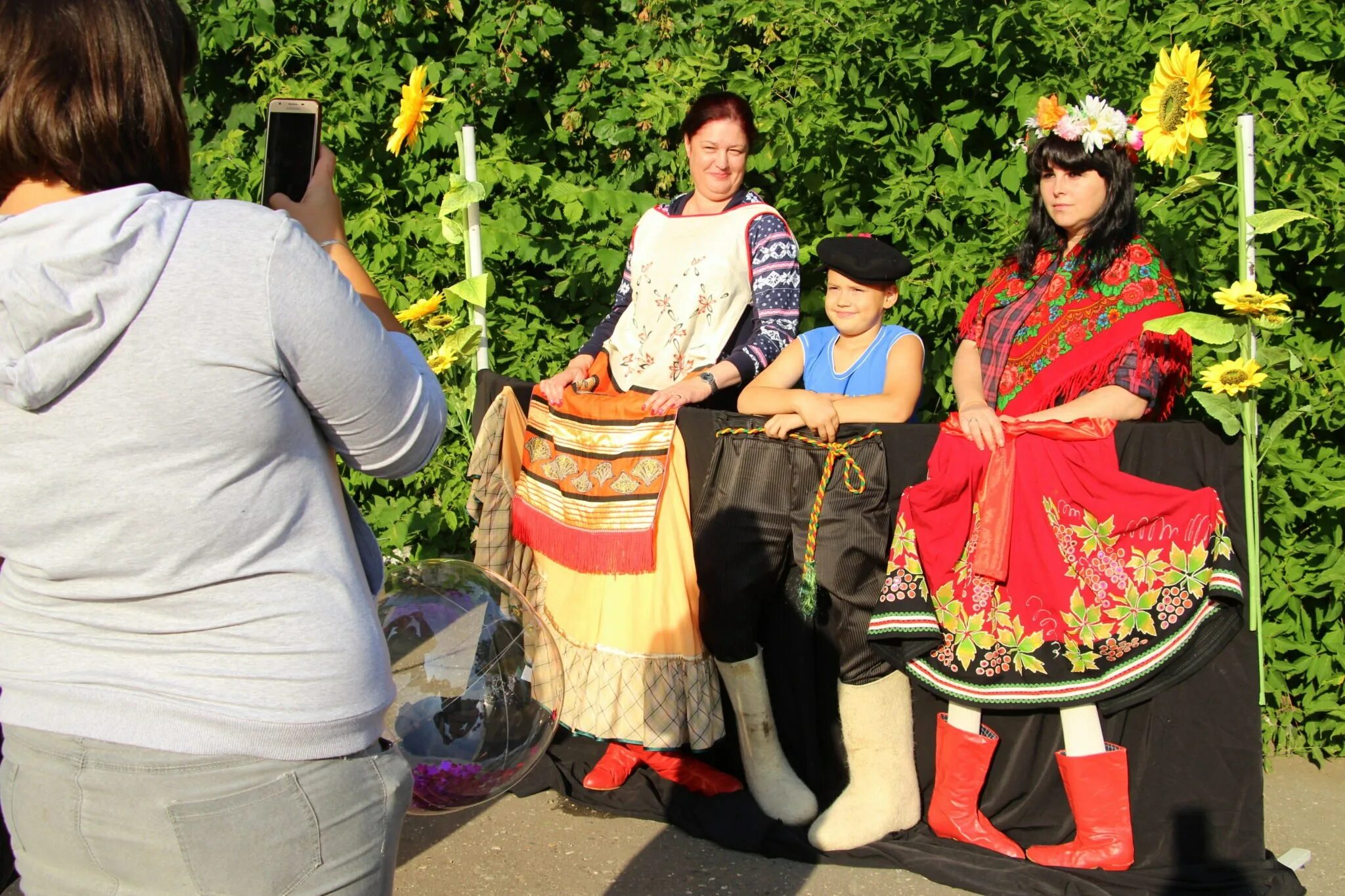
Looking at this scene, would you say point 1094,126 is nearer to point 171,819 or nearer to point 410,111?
point 410,111

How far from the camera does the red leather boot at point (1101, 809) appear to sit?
2982mm

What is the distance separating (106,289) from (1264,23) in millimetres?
3283

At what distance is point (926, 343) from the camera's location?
4.13 metres

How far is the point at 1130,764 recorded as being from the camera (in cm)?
304

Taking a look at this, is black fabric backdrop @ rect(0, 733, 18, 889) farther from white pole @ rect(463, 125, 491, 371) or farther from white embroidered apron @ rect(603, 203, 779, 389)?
white embroidered apron @ rect(603, 203, 779, 389)

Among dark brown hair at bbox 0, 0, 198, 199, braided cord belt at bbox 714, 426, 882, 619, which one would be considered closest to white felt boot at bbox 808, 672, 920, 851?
braided cord belt at bbox 714, 426, 882, 619

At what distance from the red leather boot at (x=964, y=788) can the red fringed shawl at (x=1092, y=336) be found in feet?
2.69

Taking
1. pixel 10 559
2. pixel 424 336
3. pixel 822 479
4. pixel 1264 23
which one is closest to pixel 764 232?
pixel 822 479

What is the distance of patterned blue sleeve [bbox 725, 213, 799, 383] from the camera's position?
3.48 m

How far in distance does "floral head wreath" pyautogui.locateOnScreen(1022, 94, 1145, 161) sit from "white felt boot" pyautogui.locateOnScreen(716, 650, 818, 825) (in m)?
1.53

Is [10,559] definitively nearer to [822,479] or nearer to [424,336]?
[822,479]

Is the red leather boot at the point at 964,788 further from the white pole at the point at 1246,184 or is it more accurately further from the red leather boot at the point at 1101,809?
the white pole at the point at 1246,184

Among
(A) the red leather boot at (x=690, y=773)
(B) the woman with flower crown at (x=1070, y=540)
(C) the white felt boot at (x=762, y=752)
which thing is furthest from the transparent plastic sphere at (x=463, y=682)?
(A) the red leather boot at (x=690, y=773)

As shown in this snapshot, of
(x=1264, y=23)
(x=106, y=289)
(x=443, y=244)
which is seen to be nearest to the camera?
(x=106, y=289)
